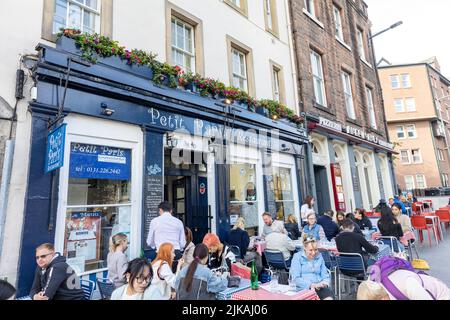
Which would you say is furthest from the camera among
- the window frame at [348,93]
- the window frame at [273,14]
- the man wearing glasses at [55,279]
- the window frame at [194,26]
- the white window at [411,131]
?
the white window at [411,131]

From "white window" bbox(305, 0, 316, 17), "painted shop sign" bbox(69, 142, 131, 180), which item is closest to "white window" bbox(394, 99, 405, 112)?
"white window" bbox(305, 0, 316, 17)

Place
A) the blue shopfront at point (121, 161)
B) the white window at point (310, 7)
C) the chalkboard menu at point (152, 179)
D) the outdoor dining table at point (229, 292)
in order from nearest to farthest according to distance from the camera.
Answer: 1. the outdoor dining table at point (229, 292)
2. the blue shopfront at point (121, 161)
3. the chalkboard menu at point (152, 179)
4. the white window at point (310, 7)

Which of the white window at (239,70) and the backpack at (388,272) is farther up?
the white window at (239,70)

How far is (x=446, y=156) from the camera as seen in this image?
34500 mm

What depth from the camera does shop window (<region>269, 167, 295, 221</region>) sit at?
31.7ft

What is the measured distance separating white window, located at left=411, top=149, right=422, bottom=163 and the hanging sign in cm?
3731

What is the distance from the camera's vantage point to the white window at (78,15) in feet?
17.7

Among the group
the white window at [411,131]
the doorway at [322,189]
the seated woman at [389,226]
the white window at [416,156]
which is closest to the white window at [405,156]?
the white window at [416,156]

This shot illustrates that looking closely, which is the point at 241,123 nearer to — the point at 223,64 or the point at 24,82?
the point at 223,64

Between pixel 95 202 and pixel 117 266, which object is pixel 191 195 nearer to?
pixel 95 202

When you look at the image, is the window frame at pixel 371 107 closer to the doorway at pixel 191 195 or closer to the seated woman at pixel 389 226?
the seated woman at pixel 389 226

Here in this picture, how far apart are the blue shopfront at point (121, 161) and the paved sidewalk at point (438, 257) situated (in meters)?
4.55

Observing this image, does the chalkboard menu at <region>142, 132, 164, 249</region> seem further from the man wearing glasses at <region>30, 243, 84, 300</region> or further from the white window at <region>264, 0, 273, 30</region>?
the white window at <region>264, 0, 273, 30</region>

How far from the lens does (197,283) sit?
3.30 m
